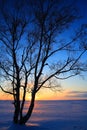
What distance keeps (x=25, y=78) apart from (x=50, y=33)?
3759 millimetres

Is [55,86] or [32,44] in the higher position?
[32,44]

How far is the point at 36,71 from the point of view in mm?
18953

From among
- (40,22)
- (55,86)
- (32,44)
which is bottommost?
(55,86)

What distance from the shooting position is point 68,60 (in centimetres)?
1836

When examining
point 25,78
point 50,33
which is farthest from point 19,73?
point 50,33

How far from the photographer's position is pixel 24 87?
19328mm

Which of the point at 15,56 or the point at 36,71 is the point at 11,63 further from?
the point at 36,71

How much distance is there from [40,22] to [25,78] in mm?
4200

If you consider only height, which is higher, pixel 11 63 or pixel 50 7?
pixel 50 7

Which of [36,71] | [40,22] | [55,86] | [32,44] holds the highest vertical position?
[40,22]

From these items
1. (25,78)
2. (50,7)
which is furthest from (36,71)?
(50,7)

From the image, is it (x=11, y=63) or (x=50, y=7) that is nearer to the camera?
(x=50, y=7)

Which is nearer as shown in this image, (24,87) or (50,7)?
(50,7)

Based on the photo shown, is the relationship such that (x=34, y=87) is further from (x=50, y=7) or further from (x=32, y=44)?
(x=50, y=7)
